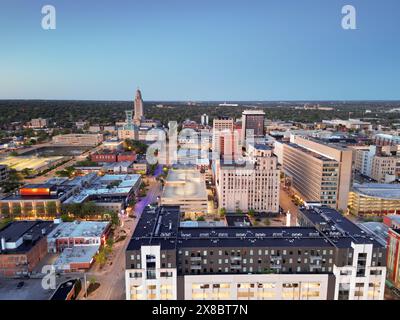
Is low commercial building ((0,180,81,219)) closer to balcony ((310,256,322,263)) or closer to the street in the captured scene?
the street

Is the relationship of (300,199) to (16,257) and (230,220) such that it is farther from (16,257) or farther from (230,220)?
(16,257)

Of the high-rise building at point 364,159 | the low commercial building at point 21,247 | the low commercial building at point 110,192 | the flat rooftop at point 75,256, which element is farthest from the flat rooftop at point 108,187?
the high-rise building at point 364,159

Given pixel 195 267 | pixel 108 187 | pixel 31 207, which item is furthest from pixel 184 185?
pixel 195 267

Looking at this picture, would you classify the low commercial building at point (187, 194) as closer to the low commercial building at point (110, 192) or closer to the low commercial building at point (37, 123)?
the low commercial building at point (110, 192)

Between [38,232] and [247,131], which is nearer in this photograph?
[38,232]
